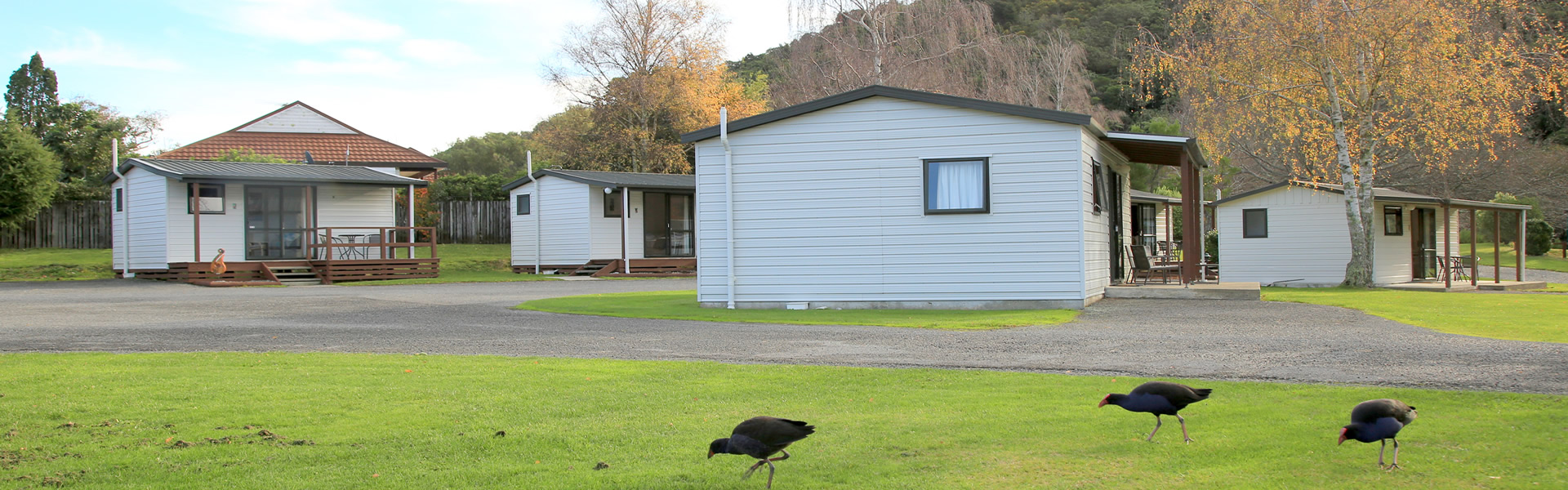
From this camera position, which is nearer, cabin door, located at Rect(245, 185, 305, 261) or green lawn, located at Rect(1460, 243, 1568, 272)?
cabin door, located at Rect(245, 185, 305, 261)

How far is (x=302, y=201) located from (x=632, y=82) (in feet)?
51.3

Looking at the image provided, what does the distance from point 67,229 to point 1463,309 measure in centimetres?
3343

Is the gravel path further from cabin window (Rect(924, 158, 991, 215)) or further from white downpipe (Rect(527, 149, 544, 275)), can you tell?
white downpipe (Rect(527, 149, 544, 275))

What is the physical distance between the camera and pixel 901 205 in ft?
49.4

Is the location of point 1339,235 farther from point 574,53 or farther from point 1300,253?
point 574,53

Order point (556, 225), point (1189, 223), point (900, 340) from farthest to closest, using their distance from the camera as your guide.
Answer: point (556, 225)
point (1189, 223)
point (900, 340)

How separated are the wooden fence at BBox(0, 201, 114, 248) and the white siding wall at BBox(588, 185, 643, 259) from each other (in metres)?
13.9

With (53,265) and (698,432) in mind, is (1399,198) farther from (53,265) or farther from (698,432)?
(53,265)

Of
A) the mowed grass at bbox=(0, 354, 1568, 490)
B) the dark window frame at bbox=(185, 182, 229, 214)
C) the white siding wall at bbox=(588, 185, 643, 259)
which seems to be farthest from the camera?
the white siding wall at bbox=(588, 185, 643, 259)

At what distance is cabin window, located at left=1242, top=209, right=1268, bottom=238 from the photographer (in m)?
23.8

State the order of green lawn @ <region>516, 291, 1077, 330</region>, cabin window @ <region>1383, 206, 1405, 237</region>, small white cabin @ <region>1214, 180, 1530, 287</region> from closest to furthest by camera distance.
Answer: green lawn @ <region>516, 291, 1077, 330</region>, small white cabin @ <region>1214, 180, 1530, 287</region>, cabin window @ <region>1383, 206, 1405, 237</region>

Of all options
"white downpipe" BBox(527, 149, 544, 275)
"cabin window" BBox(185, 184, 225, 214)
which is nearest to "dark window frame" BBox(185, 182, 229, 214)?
"cabin window" BBox(185, 184, 225, 214)

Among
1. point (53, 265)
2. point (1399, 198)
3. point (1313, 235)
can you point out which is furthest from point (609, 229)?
point (1399, 198)

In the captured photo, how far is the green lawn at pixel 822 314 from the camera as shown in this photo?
A: 1237 centimetres
